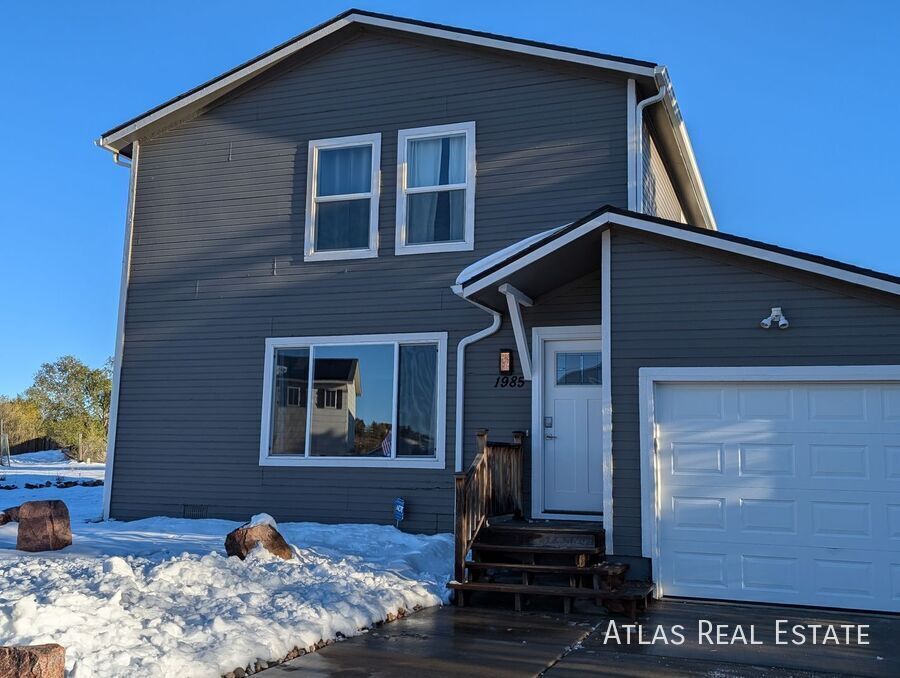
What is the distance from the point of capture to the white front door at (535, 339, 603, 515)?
921 centimetres

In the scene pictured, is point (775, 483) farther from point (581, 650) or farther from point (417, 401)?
point (417, 401)

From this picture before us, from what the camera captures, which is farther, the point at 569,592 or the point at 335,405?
the point at 335,405

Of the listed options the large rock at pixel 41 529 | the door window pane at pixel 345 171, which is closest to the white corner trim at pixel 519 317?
the door window pane at pixel 345 171

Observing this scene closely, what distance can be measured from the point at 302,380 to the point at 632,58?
5.50 metres

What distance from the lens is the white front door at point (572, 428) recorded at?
363 inches

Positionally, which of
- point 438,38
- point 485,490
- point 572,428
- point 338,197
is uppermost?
point 438,38

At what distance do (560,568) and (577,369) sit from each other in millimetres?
2693

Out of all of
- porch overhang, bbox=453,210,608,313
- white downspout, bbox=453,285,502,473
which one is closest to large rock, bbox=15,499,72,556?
white downspout, bbox=453,285,502,473

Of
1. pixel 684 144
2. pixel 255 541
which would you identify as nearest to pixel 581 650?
pixel 255 541

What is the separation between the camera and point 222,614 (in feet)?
19.2

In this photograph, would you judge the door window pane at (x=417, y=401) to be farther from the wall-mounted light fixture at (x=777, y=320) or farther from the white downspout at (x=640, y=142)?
the wall-mounted light fixture at (x=777, y=320)

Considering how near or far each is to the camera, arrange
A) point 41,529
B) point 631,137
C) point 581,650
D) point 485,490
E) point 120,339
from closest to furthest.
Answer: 1. point 581,650
2. point 485,490
3. point 41,529
4. point 631,137
5. point 120,339

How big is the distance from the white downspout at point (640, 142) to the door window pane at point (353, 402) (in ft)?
11.2

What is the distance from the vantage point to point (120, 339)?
1178 centimetres
